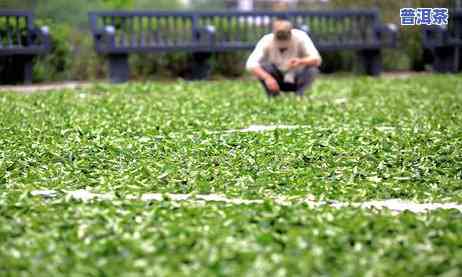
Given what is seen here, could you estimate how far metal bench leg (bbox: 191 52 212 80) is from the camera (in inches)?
612

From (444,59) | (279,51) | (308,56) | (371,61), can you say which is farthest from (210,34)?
(444,59)

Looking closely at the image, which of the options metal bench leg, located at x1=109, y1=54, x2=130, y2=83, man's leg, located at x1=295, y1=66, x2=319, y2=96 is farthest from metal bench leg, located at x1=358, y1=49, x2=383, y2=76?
man's leg, located at x1=295, y1=66, x2=319, y2=96

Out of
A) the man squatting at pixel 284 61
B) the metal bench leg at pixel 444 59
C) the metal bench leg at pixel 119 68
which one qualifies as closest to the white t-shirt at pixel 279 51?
the man squatting at pixel 284 61

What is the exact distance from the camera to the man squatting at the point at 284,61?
36.9ft

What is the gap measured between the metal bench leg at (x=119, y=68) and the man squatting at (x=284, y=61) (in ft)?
12.4

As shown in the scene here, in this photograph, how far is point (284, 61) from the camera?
1152 centimetres

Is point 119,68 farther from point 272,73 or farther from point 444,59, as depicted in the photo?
point 444,59

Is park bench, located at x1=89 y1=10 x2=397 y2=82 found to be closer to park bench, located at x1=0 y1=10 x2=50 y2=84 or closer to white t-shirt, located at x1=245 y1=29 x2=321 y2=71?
park bench, located at x1=0 y1=10 x2=50 y2=84

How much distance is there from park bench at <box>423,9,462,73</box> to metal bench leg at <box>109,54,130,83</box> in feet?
17.5

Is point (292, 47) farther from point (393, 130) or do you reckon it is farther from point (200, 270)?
point (200, 270)

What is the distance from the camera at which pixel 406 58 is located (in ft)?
62.0

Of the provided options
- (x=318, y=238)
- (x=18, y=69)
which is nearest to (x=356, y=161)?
(x=318, y=238)

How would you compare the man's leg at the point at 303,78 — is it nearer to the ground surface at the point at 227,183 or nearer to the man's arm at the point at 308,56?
the man's arm at the point at 308,56

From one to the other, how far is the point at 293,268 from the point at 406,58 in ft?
50.9
